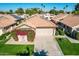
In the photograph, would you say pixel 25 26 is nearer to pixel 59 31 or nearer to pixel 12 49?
pixel 12 49

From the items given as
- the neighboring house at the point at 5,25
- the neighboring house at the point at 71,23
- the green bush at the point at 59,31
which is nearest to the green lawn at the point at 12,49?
the neighboring house at the point at 5,25

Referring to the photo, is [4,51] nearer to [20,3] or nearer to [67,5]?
[20,3]

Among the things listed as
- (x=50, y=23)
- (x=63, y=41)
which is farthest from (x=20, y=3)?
(x=63, y=41)

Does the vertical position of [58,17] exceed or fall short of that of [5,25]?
it exceeds it

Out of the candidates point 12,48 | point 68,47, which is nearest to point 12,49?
point 12,48

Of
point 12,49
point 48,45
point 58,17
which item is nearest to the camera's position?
point 12,49
